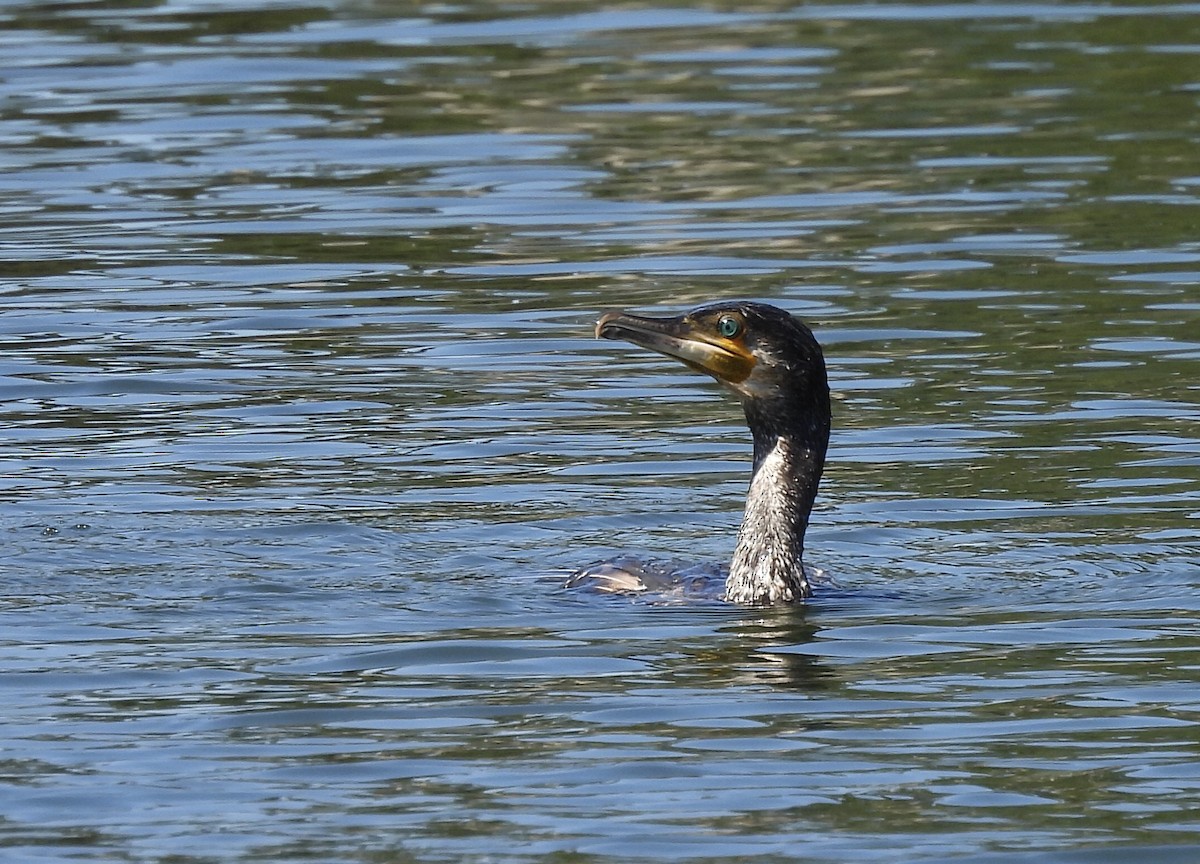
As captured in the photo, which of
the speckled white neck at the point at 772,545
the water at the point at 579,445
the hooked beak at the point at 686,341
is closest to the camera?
the water at the point at 579,445

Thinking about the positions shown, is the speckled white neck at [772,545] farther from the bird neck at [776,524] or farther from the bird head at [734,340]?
the bird head at [734,340]

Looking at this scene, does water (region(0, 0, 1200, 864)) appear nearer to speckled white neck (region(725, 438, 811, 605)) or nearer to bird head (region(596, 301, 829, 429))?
speckled white neck (region(725, 438, 811, 605))

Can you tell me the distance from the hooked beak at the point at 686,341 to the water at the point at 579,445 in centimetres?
90

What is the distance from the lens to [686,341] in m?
9.81

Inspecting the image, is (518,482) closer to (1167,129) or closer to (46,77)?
(1167,129)

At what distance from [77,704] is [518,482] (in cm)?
359

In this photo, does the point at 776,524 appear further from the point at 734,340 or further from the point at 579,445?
the point at 579,445

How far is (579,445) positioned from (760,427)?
2292 millimetres

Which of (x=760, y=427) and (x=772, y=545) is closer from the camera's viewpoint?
(x=772, y=545)

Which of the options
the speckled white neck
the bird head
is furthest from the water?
the bird head

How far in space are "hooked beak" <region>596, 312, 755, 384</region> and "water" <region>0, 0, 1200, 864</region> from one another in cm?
90

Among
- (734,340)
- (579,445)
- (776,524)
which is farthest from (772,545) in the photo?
(579,445)

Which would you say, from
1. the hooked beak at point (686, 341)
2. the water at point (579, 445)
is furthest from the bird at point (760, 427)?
the water at point (579, 445)

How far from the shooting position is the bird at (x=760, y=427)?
385 inches
